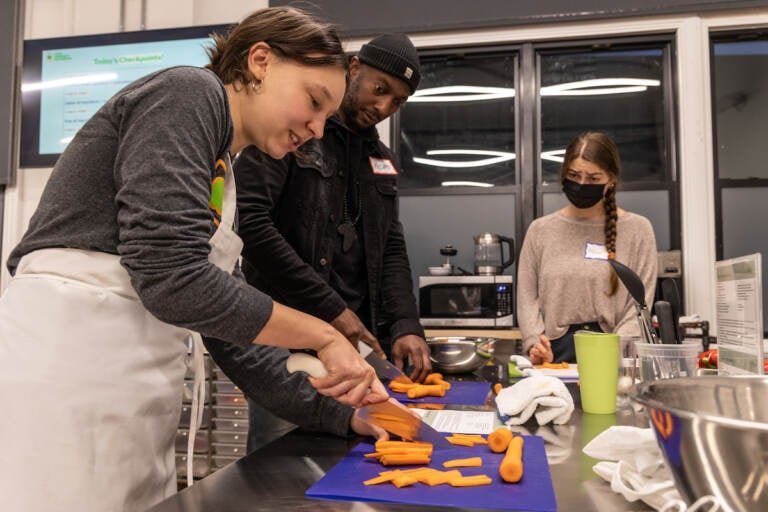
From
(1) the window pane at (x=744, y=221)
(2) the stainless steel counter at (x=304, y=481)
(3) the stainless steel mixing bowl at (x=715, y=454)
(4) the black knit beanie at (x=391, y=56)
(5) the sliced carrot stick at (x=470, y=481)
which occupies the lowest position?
(2) the stainless steel counter at (x=304, y=481)

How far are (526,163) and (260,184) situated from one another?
7.48ft

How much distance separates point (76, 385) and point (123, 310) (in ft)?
0.35

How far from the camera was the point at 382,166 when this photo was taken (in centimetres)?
178

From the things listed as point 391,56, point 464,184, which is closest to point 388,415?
point 391,56

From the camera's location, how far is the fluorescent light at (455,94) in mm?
3604

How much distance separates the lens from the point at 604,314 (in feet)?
7.20

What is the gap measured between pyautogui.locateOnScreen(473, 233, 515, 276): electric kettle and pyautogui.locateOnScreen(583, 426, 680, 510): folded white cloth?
7.87 ft

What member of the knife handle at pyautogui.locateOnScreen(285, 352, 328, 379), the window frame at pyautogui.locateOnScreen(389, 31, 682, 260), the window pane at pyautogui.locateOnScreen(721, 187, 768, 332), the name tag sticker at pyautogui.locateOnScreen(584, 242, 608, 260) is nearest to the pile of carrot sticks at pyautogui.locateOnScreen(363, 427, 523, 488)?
the knife handle at pyautogui.locateOnScreen(285, 352, 328, 379)

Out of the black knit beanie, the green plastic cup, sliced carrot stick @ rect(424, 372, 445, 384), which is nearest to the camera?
the green plastic cup

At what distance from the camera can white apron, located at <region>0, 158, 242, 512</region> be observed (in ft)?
2.43

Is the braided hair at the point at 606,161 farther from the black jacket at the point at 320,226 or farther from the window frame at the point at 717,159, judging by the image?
the window frame at the point at 717,159

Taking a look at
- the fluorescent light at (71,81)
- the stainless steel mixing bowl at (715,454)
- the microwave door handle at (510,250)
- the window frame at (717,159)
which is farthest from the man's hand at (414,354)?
the fluorescent light at (71,81)

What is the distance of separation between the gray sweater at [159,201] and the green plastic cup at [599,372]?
643mm

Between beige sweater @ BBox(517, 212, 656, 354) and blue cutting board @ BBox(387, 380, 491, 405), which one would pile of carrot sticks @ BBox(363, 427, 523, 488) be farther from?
beige sweater @ BBox(517, 212, 656, 354)
